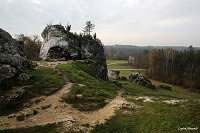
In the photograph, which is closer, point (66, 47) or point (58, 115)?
point (58, 115)

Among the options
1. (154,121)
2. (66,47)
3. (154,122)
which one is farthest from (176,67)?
(154,122)

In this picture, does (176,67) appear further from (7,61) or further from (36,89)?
(7,61)

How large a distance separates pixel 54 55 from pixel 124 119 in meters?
27.2

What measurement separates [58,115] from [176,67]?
73715mm

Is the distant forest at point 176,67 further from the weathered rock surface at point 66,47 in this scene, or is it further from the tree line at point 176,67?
the weathered rock surface at point 66,47

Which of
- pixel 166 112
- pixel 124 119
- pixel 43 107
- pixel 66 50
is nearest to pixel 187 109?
pixel 166 112

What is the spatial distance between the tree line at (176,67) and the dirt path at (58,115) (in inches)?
2258

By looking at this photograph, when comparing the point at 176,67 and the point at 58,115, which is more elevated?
the point at 176,67

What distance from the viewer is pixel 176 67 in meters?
66.8

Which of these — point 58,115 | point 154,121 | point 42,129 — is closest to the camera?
point 42,129

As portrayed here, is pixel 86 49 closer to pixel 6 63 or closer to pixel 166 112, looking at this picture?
pixel 6 63

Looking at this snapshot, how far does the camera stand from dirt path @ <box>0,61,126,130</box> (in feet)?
31.8

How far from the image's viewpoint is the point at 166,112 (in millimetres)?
11398

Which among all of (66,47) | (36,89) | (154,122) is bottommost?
(154,122)
